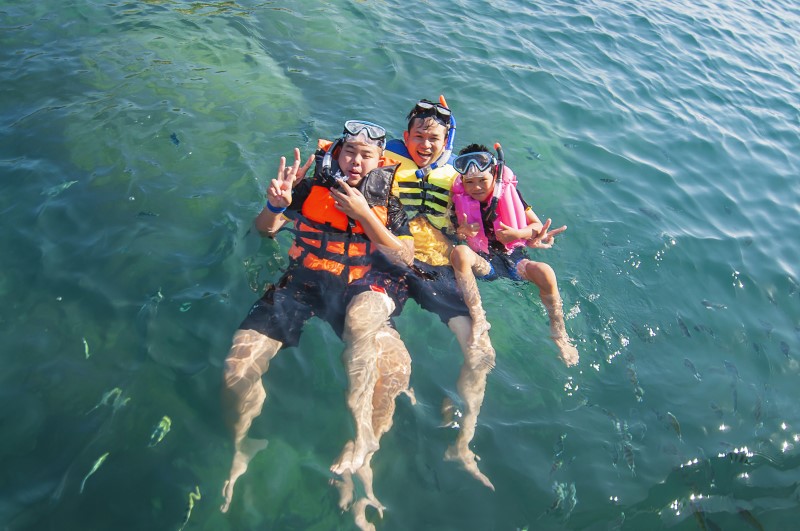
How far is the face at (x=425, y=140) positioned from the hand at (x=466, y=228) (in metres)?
0.71

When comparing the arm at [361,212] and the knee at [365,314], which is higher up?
the arm at [361,212]

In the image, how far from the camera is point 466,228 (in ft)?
17.9

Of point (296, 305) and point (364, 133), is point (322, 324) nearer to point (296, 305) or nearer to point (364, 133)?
point (296, 305)

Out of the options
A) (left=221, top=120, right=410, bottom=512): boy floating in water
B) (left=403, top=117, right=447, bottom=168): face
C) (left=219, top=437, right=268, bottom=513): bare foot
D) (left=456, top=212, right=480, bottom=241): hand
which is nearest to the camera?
(left=219, top=437, right=268, bottom=513): bare foot

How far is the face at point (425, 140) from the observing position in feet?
18.1

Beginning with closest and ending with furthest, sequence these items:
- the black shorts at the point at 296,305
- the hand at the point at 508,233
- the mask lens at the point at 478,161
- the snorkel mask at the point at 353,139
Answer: the black shorts at the point at 296,305 → the snorkel mask at the point at 353,139 → the hand at the point at 508,233 → the mask lens at the point at 478,161

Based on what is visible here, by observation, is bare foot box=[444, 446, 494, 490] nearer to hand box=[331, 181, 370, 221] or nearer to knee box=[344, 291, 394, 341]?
knee box=[344, 291, 394, 341]

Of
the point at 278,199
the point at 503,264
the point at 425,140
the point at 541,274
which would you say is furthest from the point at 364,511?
the point at 425,140

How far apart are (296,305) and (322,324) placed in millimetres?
372

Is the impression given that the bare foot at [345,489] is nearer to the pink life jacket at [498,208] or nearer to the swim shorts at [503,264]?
the swim shorts at [503,264]

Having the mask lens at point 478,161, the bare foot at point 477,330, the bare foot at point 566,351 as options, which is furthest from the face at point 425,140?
the bare foot at point 566,351

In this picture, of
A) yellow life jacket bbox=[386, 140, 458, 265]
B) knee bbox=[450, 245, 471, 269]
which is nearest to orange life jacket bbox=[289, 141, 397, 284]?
yellow life jacket bbox=[386, 140, 458, 265]

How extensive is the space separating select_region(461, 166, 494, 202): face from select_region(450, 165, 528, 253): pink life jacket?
59mm

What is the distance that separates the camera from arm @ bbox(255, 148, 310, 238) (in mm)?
4461
